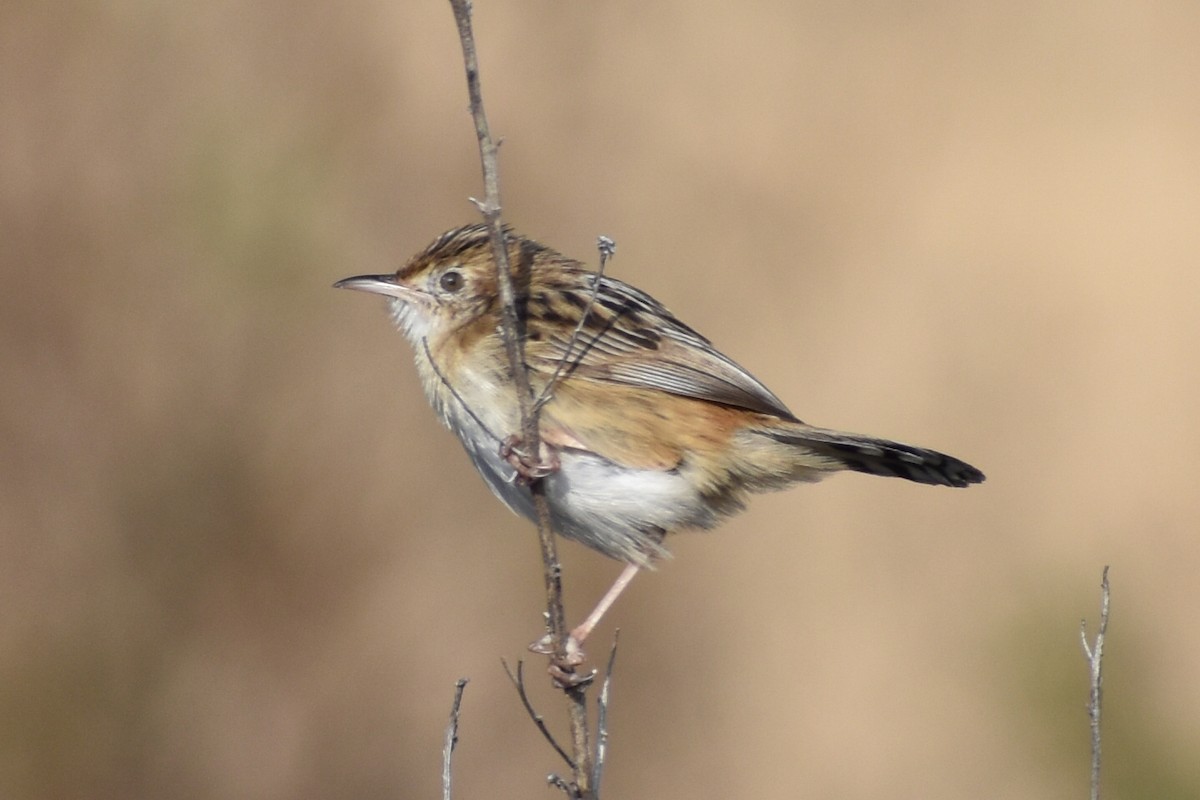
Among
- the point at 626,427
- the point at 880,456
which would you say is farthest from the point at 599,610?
the point at 880,456

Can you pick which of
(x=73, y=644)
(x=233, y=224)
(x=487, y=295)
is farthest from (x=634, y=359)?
(x=73, y=644)

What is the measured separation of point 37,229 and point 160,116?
1.10m

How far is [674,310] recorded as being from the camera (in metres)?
10.3

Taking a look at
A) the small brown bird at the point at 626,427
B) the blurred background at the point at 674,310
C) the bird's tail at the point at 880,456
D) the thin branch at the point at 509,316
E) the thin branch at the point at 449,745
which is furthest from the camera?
the blurred background at the point at 674,310

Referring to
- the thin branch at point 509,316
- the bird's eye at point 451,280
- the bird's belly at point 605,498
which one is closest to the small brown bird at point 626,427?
the bird's belly at point 605,498

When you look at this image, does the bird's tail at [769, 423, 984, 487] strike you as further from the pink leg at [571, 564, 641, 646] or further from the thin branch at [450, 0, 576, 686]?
the thin branch at [450, 0, 576, 686]

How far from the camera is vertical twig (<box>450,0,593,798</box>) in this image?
401cm

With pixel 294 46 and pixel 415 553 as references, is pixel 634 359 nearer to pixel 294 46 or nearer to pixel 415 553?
pixel 415 553

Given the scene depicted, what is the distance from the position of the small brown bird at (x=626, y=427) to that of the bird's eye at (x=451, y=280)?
11 cm

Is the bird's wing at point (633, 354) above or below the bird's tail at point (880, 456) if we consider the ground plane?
above

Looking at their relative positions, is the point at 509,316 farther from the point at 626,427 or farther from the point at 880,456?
the point at 880,456

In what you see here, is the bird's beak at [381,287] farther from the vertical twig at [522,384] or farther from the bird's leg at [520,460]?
the vertical twig at [522,384]

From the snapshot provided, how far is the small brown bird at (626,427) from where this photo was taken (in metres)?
5.48

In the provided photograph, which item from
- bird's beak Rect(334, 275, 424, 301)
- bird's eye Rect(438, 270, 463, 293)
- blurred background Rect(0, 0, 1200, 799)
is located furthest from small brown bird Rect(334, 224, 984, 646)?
blurred background Rect(0, 0, 1200, 799)
